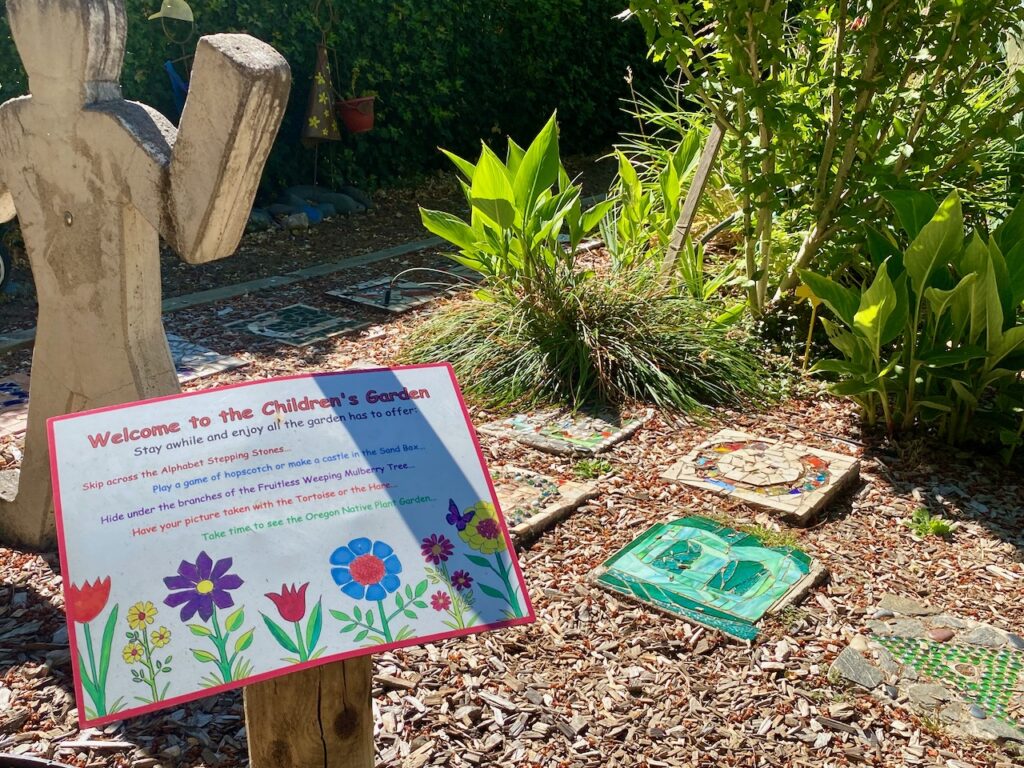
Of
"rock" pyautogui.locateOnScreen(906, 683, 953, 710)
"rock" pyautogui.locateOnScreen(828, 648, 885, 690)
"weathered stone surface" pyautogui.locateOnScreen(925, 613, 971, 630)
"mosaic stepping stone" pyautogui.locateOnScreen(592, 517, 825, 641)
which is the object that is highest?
"rock" pyautogui.locateOnScreen(906, 683, 953, 710)

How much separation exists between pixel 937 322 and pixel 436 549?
2.65 meters

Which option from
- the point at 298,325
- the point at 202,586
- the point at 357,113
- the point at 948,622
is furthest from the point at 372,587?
the point at 357,113

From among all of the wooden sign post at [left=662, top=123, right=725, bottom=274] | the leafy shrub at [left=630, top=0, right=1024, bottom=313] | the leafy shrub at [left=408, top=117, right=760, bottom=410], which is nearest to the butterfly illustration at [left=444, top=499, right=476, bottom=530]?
the leafy shrub at [left=408, top=117, right=760, bottom=410]

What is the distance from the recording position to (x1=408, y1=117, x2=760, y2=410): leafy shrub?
4176 millimetres

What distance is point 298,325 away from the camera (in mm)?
5289

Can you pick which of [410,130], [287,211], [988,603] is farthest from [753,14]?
[410,130]

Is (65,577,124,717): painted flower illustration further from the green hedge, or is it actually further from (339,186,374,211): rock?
(339,186,374,211): rock

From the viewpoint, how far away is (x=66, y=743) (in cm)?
222

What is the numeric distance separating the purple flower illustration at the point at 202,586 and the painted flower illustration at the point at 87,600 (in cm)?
9

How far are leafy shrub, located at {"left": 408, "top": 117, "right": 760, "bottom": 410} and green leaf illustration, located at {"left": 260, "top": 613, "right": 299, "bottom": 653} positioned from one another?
269cm

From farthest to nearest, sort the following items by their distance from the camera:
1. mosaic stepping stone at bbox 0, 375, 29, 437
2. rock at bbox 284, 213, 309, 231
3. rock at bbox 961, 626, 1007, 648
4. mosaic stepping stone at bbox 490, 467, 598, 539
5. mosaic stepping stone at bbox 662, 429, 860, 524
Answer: rock at bbox 284, 213, 309, 231, mosaic stepping stone at bbox 0, 375, 29, 437, mosaic stepping stone at bbox 662, 429, 860, 524, mosaic stepping stone at bbox 490, 467, 598, 539, rock at bbox 961, 626, 1007, 648

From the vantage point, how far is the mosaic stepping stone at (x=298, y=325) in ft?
16.6

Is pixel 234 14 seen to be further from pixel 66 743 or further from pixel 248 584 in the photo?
pixel 248 584

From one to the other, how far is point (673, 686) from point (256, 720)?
3.87ft
